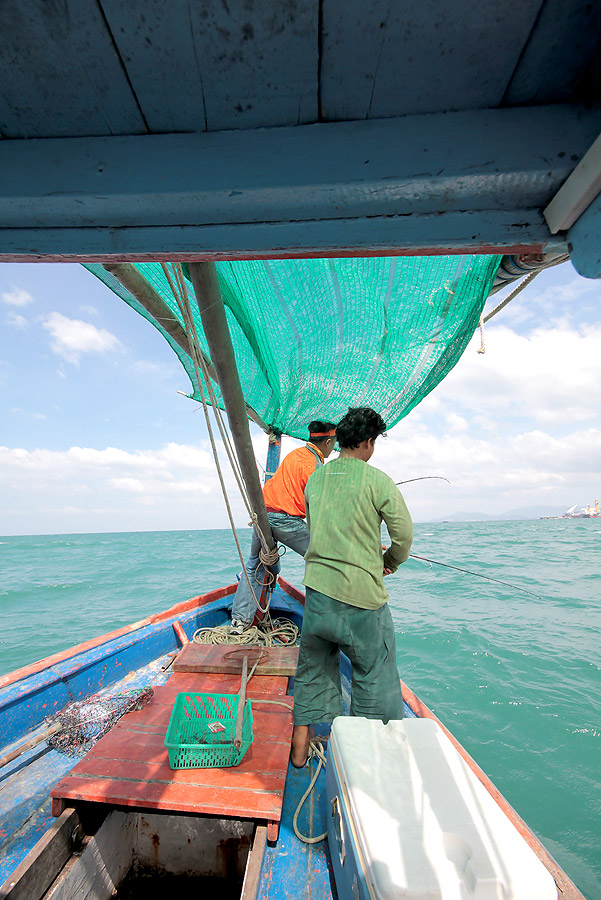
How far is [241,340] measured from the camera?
10.5 feet

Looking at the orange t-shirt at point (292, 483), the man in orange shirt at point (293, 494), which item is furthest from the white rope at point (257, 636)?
the orange t-shirt at point (292, 483)

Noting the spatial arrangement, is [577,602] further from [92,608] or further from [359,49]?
[92,608]

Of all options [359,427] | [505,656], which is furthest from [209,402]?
[505,656]

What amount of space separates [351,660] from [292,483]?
163 centimetres

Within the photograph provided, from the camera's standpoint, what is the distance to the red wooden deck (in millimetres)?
1587

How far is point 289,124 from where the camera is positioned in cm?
82

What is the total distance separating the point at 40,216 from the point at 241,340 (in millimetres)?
2330

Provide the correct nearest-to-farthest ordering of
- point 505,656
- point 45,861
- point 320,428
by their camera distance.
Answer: point 45,861 → point 320,428 → point 505,656

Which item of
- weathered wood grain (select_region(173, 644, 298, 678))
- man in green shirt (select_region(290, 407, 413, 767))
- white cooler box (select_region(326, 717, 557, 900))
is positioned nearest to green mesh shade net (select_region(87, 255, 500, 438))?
man in green shirt (select_region(290, 407, 413, 767))

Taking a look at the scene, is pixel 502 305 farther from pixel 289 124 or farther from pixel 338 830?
pixel 338 830

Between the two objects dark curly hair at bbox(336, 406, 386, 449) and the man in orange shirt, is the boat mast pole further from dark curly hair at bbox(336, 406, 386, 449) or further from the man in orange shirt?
dark curly hair at bbox(336, 406, 386, 449)

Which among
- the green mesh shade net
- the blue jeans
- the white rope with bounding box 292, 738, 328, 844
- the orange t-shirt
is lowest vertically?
the white rope with bounding box 292, 738, 328, 844

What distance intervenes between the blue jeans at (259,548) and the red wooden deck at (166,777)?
4.52 feet

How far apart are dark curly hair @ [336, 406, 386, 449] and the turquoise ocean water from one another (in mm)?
3096
